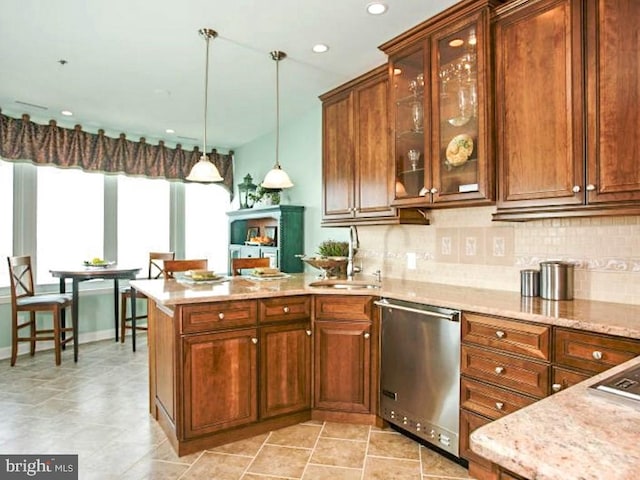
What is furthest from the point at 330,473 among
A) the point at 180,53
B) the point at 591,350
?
the point at 180,53

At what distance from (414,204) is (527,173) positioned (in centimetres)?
77

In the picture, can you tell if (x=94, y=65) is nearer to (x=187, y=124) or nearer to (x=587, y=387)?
(x=187, y=124)

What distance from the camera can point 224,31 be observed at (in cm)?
269

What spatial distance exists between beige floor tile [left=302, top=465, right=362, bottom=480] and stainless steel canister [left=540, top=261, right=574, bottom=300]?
1407mm

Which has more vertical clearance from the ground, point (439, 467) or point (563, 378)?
point (563, 378)

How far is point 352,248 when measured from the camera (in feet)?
11.5

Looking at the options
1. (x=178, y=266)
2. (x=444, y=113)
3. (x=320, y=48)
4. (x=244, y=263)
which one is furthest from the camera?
(x=244, y=263)

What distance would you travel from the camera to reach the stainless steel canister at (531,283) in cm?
230

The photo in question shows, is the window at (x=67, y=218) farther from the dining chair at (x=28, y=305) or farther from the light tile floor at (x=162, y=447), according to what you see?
the light tile floor at (x=162, y=447)

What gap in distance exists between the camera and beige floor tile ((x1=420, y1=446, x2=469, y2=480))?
220 cm

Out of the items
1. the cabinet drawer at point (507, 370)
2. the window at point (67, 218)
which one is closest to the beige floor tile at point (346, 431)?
the cabinet drawer at point (507, 370)

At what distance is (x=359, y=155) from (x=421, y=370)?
172cm

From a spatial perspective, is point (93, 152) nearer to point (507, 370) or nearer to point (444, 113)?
point (444, 113)

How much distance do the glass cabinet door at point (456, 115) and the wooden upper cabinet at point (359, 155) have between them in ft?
1.53
